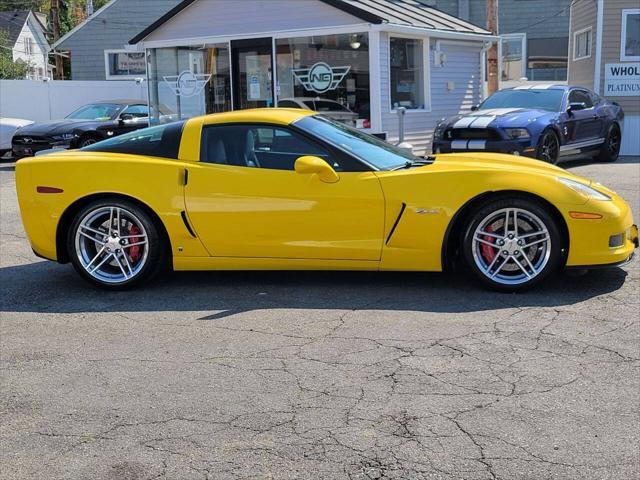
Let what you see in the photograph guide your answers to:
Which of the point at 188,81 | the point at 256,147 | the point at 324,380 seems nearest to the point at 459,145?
the point at 256,147

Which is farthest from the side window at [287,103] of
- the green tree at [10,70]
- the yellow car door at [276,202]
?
the green tree at [10,70]

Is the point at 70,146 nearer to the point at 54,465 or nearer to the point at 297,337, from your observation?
the point at 297,337

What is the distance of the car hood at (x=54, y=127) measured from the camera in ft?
56.7

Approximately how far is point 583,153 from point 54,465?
1258 centimetres

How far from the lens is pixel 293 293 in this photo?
577cm

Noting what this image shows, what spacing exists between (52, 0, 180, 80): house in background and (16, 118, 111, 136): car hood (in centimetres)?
1383

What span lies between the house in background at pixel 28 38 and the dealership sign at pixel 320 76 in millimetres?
40983

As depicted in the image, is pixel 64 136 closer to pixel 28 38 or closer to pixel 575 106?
pixel 575 106

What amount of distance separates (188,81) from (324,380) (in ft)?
48.8

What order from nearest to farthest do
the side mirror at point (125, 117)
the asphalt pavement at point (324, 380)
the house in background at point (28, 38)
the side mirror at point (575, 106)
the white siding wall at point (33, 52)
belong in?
1. the asphalt pavement at point (324, 380)
2. the side mirror at point (575, 106)
3. the side mirror at point (125, 117)
4. the house in background at point (28, 38)
5. the white siding wall at point (33, 52)

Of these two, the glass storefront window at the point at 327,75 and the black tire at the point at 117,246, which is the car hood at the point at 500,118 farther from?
the black tire at the point at 117,246

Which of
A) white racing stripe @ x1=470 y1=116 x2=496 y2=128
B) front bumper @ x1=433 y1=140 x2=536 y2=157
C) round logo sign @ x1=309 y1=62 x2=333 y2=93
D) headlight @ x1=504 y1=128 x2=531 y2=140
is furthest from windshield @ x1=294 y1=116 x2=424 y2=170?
round logo sign @ x1=309 y1=62 x2=333 y2=93

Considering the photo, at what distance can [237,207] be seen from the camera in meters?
5.74

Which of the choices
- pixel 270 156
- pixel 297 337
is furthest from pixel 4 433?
pixel 270 156
